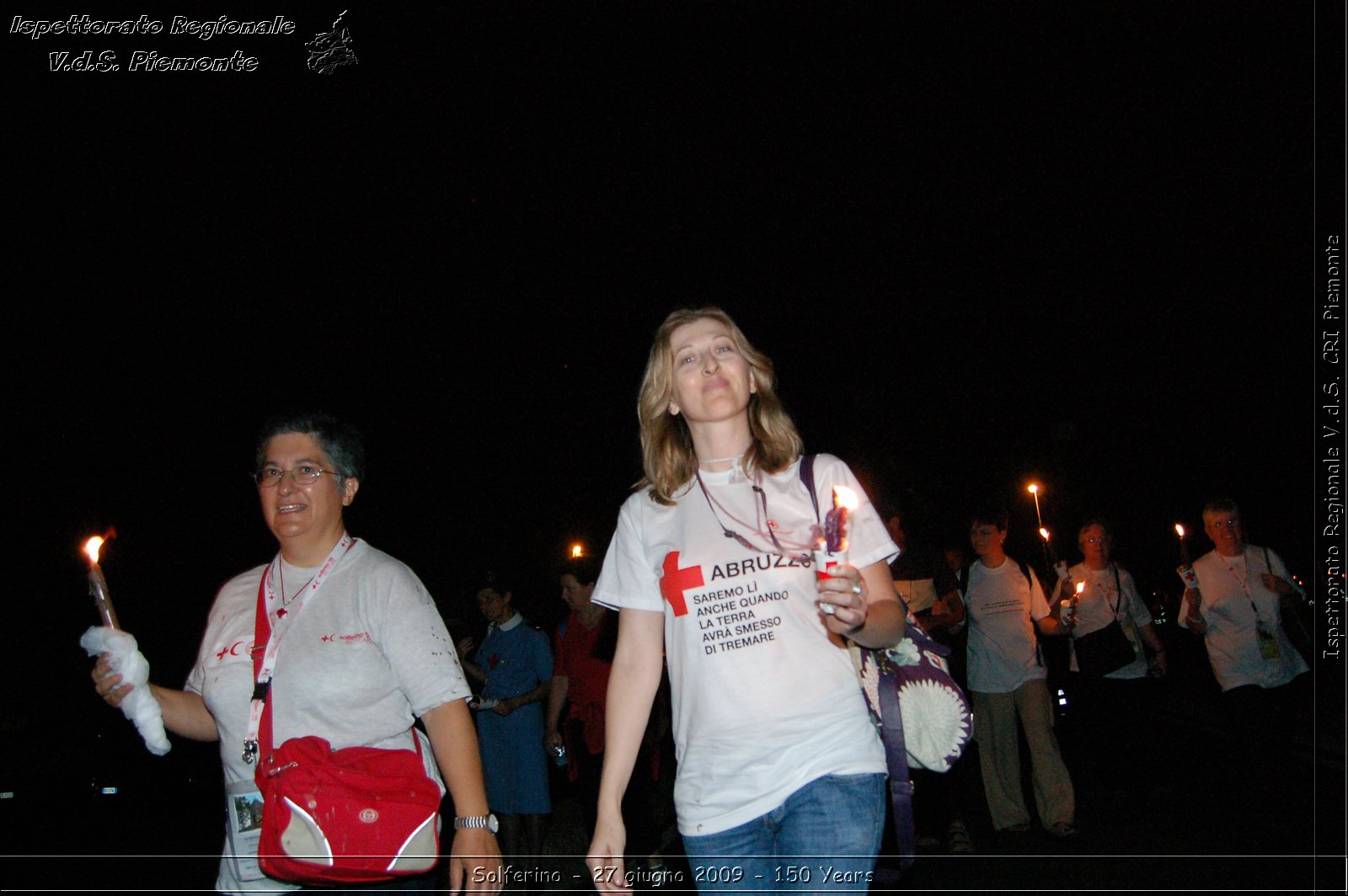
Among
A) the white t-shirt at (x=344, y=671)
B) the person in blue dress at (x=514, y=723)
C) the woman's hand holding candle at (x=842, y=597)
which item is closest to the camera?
the woman's hand holding candle at (x=842, y=597)

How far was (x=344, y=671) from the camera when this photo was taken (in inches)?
127

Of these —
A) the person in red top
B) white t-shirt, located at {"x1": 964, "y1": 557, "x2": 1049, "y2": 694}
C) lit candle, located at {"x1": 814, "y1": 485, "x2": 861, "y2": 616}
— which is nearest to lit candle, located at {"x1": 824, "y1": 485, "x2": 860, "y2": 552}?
lit candle, located at {"x1": 814, "y1": 485, "x2": 861, "y2": 616}

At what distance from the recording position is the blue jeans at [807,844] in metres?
2.73

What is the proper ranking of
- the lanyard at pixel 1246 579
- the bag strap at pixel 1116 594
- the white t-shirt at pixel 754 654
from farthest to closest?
the bag strap at pixel 1116 594
the lanyard at pixel 1246 579
the white t-shirt at pixel 754 654

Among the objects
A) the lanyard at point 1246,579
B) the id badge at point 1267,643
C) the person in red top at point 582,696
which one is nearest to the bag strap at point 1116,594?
the lanyard at point 1246,579

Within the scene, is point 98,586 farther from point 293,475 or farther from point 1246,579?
point 1246,579

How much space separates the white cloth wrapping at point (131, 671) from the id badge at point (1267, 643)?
782cm

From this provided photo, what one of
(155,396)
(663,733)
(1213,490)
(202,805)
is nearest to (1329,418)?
(663,733)

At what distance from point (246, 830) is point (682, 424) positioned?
6.75 feet

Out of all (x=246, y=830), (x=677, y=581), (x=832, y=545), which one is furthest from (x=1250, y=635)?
(x=246, y=830)

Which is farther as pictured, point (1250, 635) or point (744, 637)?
point (1250, 635)

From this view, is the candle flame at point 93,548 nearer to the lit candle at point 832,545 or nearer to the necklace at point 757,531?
the necklace at point 757,531

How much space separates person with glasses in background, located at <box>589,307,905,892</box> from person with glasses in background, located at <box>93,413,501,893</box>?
1.75 feet

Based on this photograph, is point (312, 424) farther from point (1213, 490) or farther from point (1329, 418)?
point (1213, 490)
